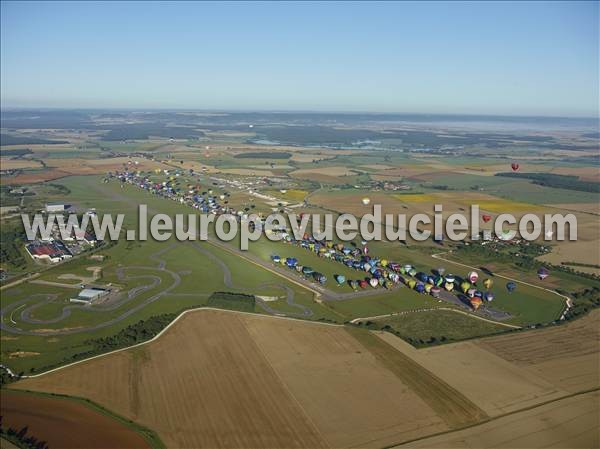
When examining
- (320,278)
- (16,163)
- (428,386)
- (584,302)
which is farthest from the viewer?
(16,163)

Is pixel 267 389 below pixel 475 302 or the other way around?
below

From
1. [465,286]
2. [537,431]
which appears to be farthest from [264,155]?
[537,431]

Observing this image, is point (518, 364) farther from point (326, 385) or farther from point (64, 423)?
point (64, 423)

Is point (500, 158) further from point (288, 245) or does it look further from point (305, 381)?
point (305, 381)

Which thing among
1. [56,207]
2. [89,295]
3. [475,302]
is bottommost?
[89,295]

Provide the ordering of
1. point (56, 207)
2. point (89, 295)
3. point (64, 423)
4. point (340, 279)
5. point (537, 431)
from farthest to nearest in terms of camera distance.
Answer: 1. point (56, 207)
2. point (340, 279)
3. point (89, 295)
4. point (64, 423)
5. point (537, 431)

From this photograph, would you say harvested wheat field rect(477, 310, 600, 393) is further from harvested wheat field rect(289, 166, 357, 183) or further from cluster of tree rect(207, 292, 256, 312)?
harvested wheat field rect(289, 166, 357, 183)
